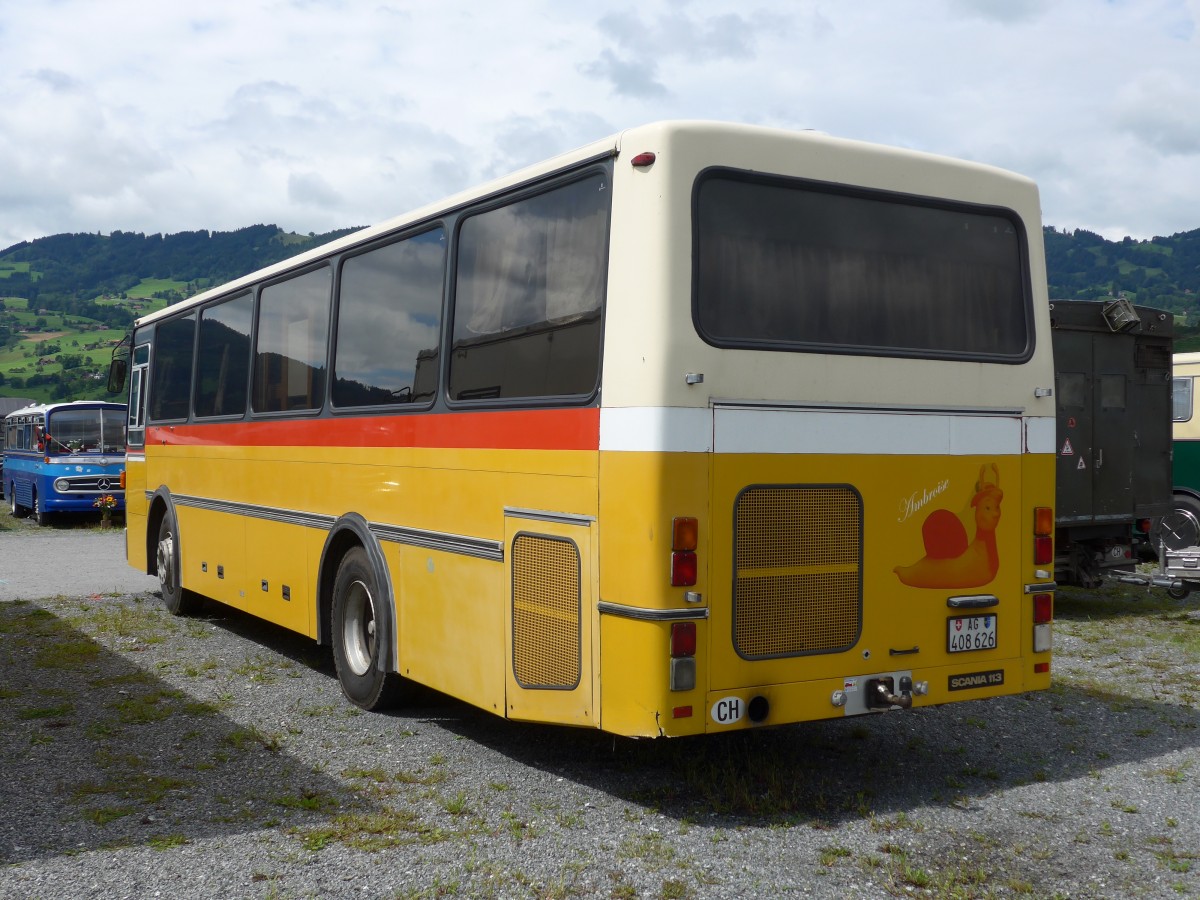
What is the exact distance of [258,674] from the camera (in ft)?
29.5

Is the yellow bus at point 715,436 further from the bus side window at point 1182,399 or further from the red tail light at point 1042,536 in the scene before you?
the bus side window at point 1182,399

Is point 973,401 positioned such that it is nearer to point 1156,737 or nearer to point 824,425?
point 824,425

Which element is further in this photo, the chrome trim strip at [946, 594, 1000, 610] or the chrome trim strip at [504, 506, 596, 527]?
the chrome trim strip at [946, 594, 1000, 610]

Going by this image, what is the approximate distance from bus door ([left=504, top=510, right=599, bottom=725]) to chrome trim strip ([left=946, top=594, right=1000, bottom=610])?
6.17 feet

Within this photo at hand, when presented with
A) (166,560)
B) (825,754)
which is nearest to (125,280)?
(166,560)

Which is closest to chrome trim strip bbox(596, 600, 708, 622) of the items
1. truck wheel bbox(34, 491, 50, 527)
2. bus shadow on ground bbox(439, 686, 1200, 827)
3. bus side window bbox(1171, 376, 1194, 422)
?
bus shadow on ground bbox(439, 686, 1200, 827)

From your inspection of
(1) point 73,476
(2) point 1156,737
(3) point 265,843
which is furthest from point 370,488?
(1) point 73,476

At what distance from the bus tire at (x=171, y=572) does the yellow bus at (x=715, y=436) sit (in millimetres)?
4848

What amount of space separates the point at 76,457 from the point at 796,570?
832 inches

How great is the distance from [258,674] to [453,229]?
397 centimetres

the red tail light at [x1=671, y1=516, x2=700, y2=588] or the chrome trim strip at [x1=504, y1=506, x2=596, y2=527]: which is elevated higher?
the chrome trim strip at [x1=504, y1=506, x2=596, y2=527]

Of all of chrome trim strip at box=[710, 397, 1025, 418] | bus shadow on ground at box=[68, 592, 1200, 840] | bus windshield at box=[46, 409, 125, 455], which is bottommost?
bus shadow on ground at box=[68, 592, 1200, 840]

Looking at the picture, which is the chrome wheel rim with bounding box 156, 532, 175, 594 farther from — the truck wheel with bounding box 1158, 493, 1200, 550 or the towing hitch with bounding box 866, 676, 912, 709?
the truck wheel with bounding box 1158, 493, 1200, 550

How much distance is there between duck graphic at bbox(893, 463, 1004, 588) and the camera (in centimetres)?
608
